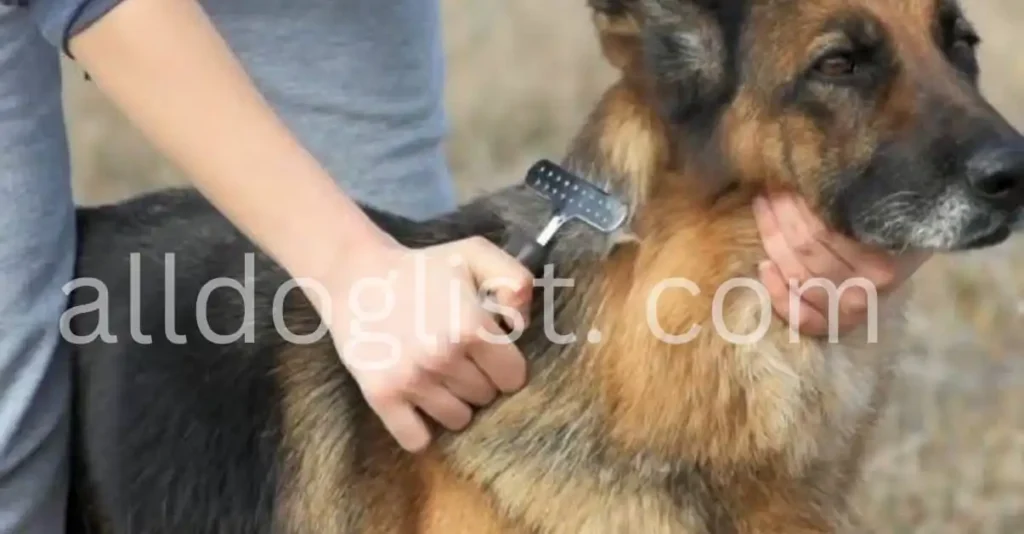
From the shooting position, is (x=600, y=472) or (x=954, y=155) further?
(x=600, y=472)

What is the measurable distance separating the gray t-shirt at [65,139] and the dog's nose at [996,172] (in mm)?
572

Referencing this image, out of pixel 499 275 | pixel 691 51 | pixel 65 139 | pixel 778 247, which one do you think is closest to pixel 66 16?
pixel 65 139

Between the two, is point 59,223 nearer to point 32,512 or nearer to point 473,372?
point 32,512

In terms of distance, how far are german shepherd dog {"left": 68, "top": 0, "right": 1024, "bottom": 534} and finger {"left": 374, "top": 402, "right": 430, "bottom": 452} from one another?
0.04m

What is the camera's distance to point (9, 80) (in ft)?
3.91

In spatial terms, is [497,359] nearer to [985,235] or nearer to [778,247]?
[778,247]

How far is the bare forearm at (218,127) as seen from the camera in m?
1.04

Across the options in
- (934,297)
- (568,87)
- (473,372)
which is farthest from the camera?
(568,87)

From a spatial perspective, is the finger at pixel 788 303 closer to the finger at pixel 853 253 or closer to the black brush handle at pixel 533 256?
the finger at pixel 853 253

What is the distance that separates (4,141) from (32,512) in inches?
14.5

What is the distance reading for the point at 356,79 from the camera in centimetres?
160

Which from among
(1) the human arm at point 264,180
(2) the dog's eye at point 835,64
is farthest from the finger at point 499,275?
(2) the dog's eye at point 835,64

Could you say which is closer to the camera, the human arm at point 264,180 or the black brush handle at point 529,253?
the human arm at point 264,180

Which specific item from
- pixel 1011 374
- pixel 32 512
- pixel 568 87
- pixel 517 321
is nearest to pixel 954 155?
pixel 517 321
